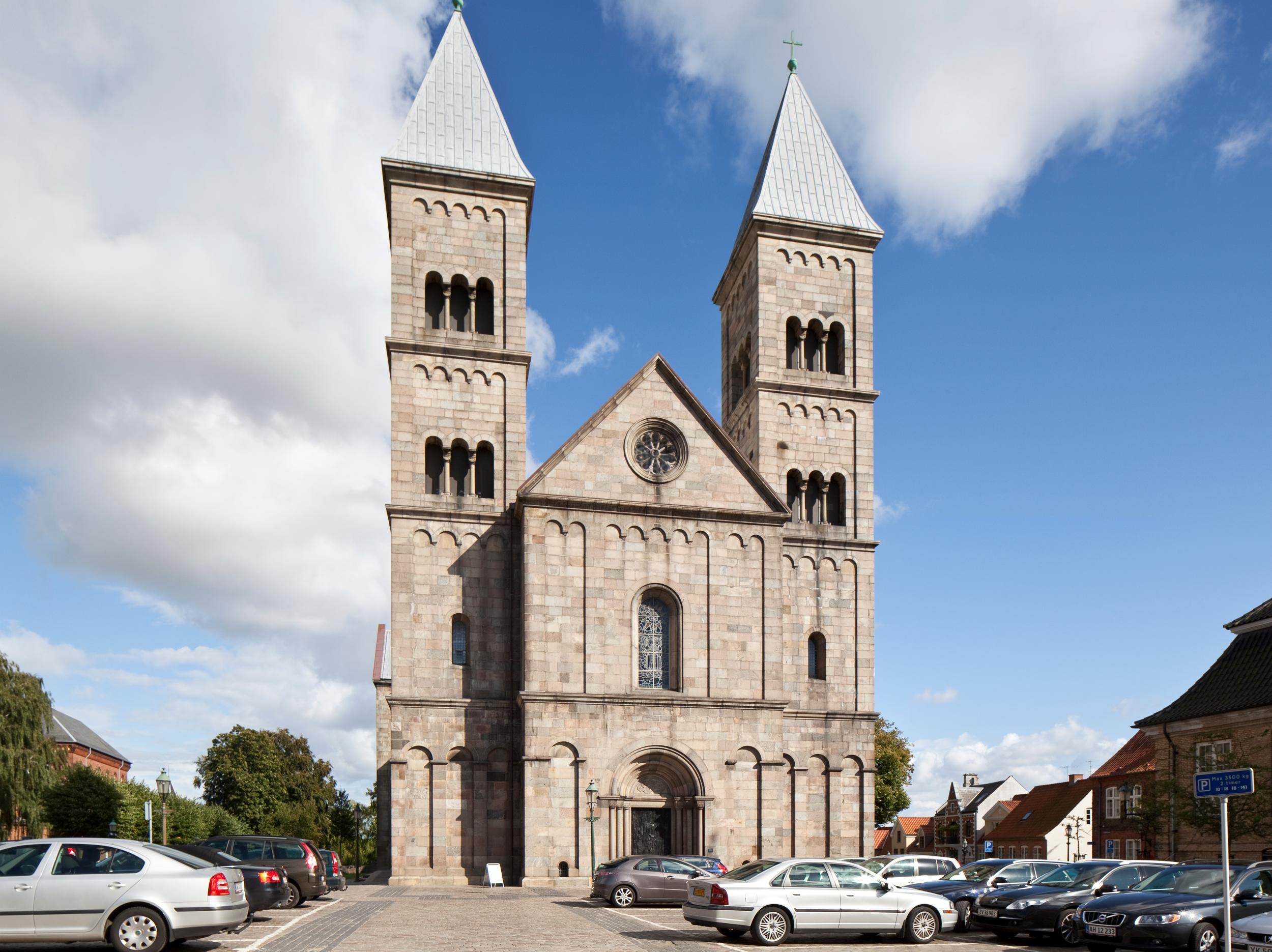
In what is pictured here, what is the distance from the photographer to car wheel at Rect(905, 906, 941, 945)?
63.7ft

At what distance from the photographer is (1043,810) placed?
74812 mm

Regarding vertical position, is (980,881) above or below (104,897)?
below

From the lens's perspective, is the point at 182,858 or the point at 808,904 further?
the point at 808,904

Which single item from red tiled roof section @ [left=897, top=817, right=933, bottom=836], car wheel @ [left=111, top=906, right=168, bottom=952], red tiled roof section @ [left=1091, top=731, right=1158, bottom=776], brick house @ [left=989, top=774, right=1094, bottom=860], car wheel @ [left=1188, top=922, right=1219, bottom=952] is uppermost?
car wheel @ [left=111, top=906, right=168, bottom=952]

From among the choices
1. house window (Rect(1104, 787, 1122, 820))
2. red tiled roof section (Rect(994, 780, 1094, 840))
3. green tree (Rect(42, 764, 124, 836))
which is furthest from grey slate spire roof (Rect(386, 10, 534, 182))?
red tiled roof section (Rect(994, 780, 1094, 840))

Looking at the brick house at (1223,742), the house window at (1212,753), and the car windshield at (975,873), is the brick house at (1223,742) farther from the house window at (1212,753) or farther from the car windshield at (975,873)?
the car windshield at (975,873)

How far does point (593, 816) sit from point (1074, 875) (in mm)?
16088

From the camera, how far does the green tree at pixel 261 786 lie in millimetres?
75625

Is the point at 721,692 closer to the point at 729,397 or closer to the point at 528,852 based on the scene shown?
the point at 528,852

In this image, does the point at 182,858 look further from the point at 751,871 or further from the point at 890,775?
the point at 890,775

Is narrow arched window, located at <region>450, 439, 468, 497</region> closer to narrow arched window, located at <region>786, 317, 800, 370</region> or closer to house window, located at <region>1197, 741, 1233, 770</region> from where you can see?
narrow arched window, located at <region>786, 317, 800, 370</region>

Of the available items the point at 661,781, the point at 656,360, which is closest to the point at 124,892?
the point at 661,781

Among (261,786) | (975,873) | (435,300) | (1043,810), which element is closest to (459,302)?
(435,300)

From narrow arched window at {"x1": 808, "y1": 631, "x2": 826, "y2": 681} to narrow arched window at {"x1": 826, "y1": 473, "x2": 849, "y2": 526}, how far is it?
448cm
